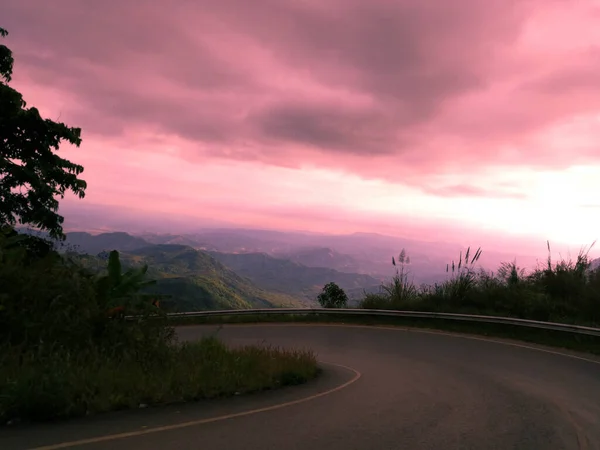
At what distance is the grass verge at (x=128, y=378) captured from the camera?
6273 mm

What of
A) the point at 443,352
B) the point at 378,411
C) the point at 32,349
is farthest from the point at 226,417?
the point at 443,352

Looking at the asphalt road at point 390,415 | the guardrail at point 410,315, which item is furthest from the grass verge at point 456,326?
the asphalt road at point 390,415

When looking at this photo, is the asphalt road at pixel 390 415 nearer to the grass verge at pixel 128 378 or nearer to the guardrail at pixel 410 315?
the grass verge at pixel 128 378

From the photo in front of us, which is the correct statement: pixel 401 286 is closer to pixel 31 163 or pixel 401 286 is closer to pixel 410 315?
pixel 410 315

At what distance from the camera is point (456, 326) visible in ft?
59.7

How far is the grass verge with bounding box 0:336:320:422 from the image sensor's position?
627cm

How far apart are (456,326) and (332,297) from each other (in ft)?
34.7

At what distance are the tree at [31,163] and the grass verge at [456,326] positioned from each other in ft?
26.6

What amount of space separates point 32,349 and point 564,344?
1448 cm

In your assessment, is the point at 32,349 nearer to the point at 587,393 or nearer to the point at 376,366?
the point at 376,366

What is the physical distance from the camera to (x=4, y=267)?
9.72 metres

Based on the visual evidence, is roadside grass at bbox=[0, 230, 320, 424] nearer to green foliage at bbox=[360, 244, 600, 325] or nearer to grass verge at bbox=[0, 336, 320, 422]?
grass verge at bbox=[0, 336, 320, 422]

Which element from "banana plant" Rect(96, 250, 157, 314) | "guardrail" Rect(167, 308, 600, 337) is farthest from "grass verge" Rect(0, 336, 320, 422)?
"guardrail" Rect(167, 308, 600, 337)

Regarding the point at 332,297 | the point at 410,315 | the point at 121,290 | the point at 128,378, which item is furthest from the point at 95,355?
the point at 332,297
